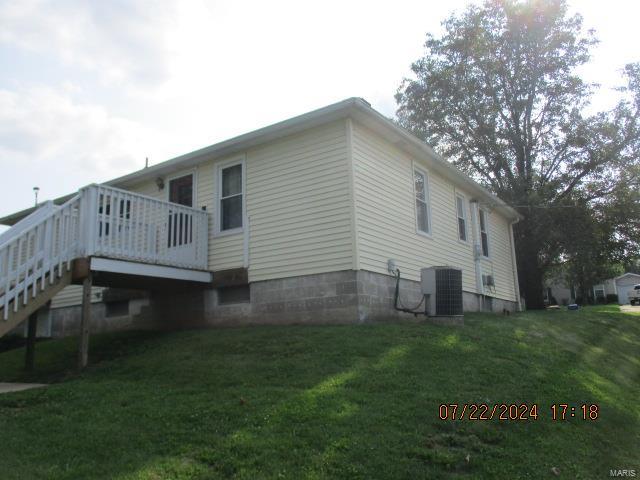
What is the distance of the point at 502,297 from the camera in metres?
17.2

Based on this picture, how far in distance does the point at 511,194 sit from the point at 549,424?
1835 cm

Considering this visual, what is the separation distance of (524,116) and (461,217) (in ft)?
38.0

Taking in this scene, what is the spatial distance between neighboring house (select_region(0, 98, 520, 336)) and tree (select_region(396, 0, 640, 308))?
11.0 metres

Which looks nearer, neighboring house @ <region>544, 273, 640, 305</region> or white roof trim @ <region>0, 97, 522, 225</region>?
white roof trim @ <region>0, 97, 522, 225</region>

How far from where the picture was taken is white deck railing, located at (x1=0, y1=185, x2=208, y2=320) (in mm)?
7787

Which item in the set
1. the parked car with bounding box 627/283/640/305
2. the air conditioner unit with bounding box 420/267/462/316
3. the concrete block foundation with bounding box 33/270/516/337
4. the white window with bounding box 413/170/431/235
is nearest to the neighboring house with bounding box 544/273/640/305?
the parked car with bounding box 627/283/640/305

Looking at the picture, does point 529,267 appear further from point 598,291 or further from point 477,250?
point 598,291

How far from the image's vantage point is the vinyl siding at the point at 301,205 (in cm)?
956

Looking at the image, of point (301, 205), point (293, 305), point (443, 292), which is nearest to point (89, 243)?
point (293, 305)

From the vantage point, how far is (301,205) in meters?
10.1

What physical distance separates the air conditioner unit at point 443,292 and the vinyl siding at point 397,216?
70 centimetres

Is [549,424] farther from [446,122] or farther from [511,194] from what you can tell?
[446,122]

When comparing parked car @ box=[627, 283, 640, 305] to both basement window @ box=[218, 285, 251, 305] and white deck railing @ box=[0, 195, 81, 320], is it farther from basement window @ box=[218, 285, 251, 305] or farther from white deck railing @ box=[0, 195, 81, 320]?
white deck railing @ box=[0, 195, 81, 320]

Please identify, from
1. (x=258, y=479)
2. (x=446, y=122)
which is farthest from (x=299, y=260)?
(x=446, y=122)
